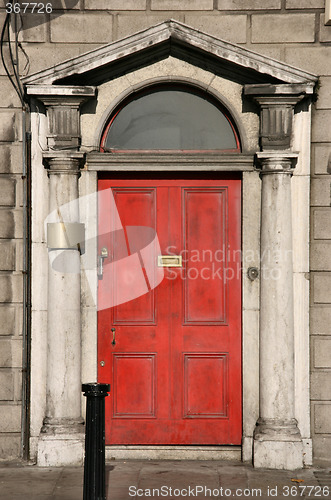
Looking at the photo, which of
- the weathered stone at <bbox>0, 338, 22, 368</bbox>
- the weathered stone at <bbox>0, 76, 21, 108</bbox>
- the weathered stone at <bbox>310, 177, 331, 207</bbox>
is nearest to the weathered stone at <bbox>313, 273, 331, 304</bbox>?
the weathered stone at <bbox>310, 177, 331, 207</bbox>

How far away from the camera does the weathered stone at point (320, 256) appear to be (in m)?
7.68

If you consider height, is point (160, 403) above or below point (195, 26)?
below

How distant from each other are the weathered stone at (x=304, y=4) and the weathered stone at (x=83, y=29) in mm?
1713

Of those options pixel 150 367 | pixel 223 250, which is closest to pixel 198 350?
pixel 150 367

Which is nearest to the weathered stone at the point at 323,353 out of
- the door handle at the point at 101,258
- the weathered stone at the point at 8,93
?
the door handle at the point at 101,258

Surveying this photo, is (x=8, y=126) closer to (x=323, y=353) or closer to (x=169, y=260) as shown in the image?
(x=169, y=260)

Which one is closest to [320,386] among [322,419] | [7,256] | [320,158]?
[322,419]

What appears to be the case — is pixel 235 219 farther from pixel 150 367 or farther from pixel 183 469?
pixel 183 469

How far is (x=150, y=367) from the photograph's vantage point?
786 centimetres

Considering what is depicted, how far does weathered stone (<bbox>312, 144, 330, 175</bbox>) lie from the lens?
302 inches

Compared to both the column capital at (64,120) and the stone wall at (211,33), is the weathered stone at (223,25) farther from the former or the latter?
the column capital at (64,120)

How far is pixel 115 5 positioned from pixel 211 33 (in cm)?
96

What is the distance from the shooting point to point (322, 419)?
7676mm

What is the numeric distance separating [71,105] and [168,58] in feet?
3.42
